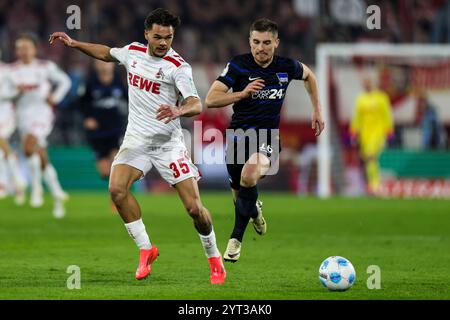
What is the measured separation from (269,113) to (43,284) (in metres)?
2.84

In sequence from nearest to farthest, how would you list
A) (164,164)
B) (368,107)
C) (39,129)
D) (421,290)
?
(421,290) < (164,164) < (39,129) < (368,107)

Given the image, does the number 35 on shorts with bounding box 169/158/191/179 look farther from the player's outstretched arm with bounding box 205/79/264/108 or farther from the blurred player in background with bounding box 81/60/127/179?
the blurred player in background with bounding box 81/60/127/179

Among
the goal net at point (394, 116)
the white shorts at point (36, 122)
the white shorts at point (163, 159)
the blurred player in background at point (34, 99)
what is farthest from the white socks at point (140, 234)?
the goal net at point (394, 116)

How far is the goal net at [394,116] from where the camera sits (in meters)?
23.2

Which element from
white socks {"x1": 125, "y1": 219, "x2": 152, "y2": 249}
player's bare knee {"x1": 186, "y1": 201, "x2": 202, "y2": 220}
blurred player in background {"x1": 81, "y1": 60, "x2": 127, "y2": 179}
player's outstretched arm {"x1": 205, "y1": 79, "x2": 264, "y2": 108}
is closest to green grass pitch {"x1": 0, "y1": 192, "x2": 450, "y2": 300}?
white socks {"x1": 125, "y1": 219, "x2": 152, "y2": 249}

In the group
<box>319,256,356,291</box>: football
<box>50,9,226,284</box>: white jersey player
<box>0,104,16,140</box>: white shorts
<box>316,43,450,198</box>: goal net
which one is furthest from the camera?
<box>316,43,450,198</box>: goal net

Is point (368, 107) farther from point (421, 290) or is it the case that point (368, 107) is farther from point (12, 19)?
point (421, 290)

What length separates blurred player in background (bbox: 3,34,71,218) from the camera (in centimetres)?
1727

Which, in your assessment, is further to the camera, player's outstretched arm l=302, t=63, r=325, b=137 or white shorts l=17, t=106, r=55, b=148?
white shorts l=17, t=106, r=55, b=148

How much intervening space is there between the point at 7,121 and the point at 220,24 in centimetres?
736

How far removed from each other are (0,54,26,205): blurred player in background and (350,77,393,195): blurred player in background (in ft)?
23.7

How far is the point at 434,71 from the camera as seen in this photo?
2391 centimetres

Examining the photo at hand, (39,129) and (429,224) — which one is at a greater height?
(39,129)
